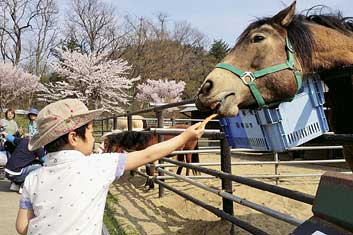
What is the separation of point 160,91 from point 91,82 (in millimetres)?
8910

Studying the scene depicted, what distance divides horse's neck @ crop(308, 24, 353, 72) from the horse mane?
0.13 feet

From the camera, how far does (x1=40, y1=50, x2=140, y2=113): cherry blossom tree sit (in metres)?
30.4

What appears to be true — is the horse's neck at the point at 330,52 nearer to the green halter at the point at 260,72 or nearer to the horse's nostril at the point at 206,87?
the green halter at the point at 260,72

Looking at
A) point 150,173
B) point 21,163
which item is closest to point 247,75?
point 150,173

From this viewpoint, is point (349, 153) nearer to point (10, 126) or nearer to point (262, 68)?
point (262, 68)

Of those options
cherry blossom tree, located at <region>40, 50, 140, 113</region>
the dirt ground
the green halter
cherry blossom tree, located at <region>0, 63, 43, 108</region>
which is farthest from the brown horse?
cherry blossom tree, located at <region>0, 63, 43, 108</region>

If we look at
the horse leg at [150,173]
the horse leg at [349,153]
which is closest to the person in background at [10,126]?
the horse leg at [150,173]

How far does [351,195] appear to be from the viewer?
95 centimetres

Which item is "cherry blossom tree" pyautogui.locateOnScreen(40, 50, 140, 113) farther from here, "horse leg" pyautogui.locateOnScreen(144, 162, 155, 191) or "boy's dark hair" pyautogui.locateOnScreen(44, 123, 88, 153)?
"boy's dark hair" pyautogui.locateOnScreen(44, 123, 88, 153)

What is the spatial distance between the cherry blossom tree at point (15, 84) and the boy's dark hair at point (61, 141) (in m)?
32.7

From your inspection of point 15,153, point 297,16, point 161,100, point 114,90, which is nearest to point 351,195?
point 297,16

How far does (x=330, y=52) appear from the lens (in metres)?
2.78

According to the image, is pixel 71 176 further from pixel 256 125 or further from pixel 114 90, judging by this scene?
pixel 114 90

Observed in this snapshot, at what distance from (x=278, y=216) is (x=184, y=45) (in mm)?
42248
